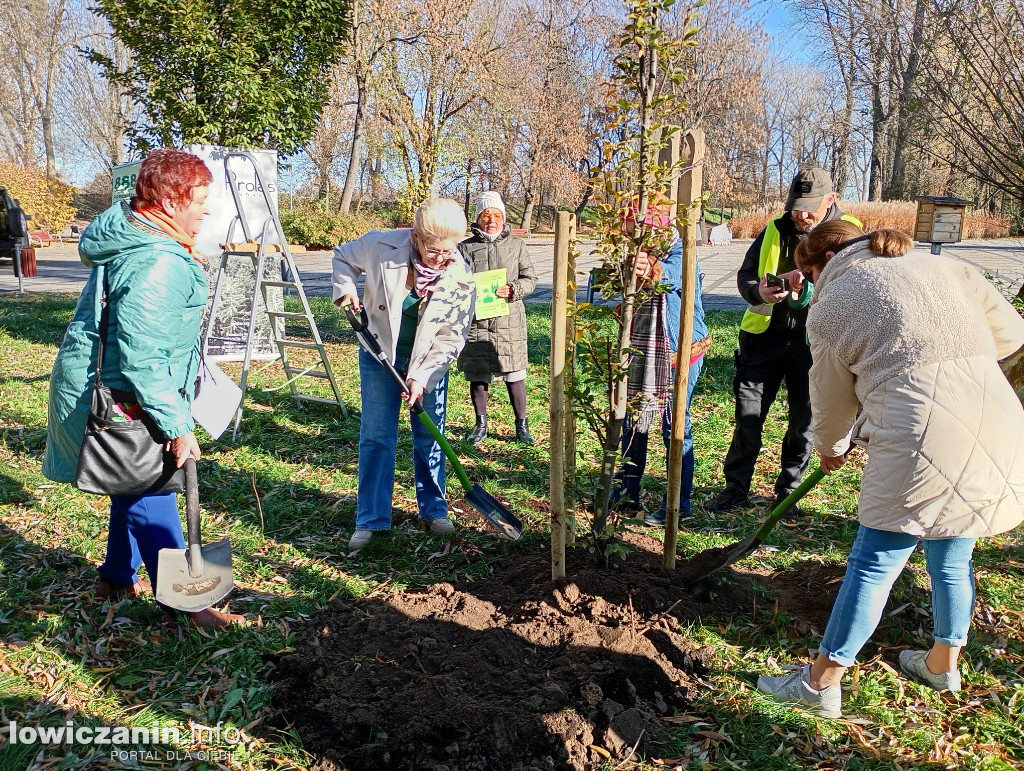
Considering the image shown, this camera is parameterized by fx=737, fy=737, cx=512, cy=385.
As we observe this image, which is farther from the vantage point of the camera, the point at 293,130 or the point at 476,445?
the point at 293,130

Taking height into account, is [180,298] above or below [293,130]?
below

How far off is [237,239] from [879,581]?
6143 millimetres

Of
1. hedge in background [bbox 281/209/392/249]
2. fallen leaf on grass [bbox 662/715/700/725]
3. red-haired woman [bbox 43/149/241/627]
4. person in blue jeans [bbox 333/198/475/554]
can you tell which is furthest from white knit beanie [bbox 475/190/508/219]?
hedge in background [bbox 281/209/392/249]

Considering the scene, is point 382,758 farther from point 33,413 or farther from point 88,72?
point 88,72

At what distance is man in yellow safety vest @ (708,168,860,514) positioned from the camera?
3.76 m

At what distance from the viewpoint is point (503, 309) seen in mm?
5277

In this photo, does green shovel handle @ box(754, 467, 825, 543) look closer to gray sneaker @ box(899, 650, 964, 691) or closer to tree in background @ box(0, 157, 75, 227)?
gray sneaker @ box(899, 650, 964, 691)

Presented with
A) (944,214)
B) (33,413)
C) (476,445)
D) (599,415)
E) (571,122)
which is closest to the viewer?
(599,415)

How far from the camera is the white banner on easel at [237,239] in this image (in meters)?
6.70

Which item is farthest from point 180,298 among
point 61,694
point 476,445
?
point 476,445

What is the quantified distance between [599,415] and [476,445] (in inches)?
99.2

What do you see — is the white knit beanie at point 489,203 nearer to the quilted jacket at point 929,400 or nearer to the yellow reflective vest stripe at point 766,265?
Answer: the yellow reflective vest stripe at point 766,265

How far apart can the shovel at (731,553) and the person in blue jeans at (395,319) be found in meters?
1.60

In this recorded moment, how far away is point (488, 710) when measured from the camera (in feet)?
8.31
